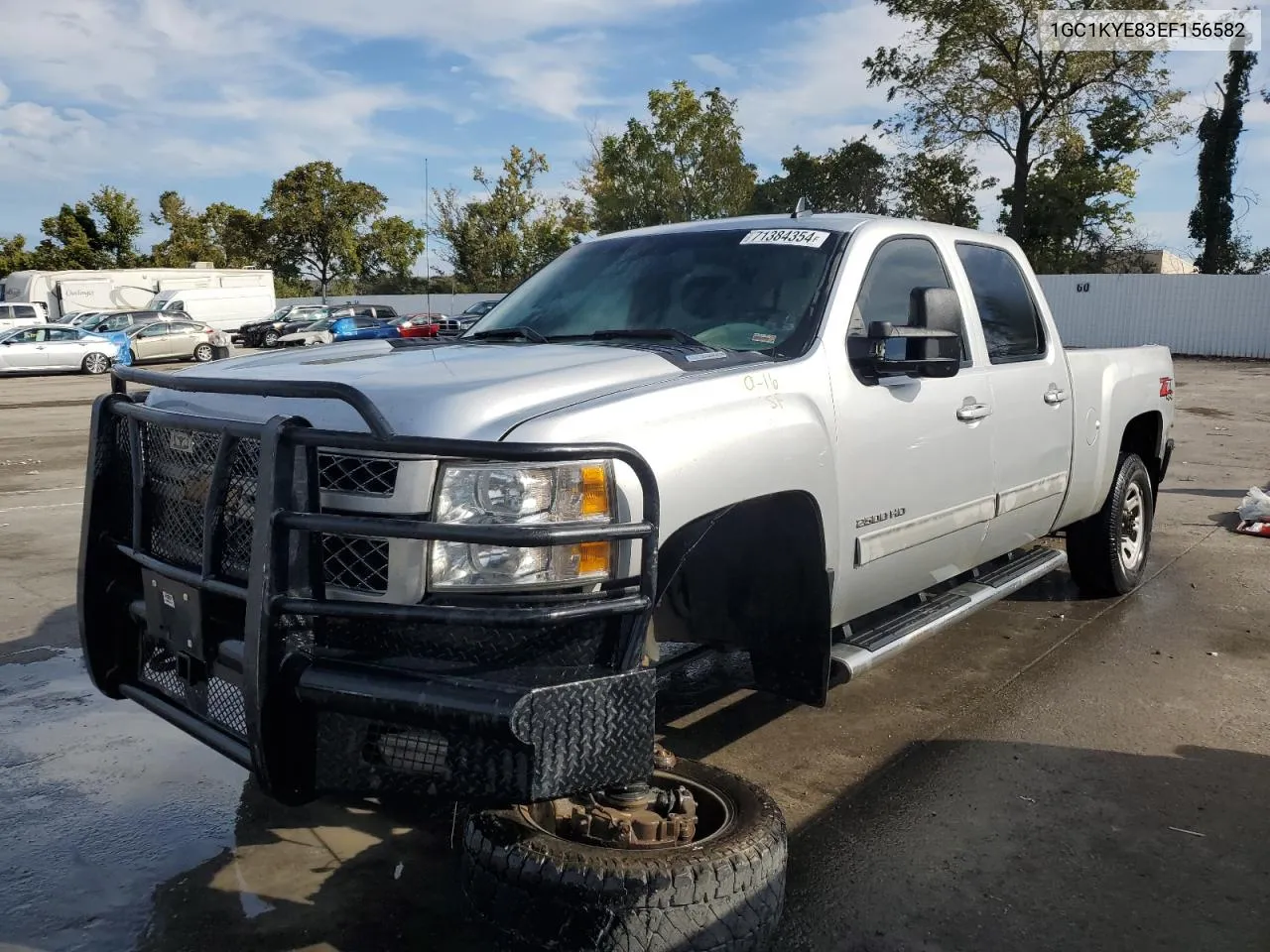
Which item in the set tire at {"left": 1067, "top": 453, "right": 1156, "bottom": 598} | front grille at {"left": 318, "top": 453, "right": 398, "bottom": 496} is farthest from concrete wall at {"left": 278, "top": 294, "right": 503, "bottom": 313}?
front grille at {"left": 318, "top": 453, "right": 398, "bottom": 496}

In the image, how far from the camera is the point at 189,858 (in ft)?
11.1

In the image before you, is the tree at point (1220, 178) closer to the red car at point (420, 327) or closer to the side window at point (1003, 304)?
the red car at point (420, 327)

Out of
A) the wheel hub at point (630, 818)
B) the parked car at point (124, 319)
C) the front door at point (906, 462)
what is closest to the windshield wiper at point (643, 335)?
the front door at point (906, 462)

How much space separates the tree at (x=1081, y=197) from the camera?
3569 cm

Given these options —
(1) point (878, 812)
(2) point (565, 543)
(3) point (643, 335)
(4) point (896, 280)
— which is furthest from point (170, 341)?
(2) point (565, 543)

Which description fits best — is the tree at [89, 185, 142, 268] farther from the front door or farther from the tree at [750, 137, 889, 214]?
the front door

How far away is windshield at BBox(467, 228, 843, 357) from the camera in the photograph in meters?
3.76

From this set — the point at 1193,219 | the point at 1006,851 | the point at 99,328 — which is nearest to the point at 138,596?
the point at 1006,851

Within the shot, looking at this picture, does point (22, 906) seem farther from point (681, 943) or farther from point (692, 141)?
point (692, 141)

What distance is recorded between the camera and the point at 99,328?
30.5 metres

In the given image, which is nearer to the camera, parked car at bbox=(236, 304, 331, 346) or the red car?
the red car

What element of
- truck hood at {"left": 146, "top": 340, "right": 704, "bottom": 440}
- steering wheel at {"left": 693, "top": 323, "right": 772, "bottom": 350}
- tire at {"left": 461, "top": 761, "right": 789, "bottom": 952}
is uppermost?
steering wheel at {"left": 693, "top": 323, "right": 772, "bottom": 350}

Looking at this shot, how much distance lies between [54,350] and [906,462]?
28.4 metres

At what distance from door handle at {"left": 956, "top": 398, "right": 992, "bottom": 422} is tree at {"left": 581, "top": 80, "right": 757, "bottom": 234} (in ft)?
122
